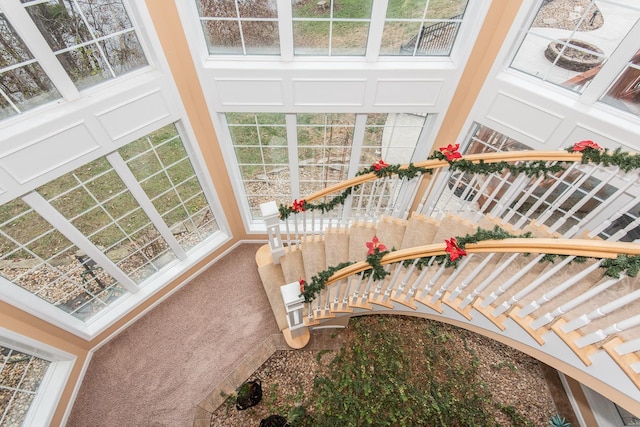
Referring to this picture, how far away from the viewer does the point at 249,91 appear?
10.9 feet

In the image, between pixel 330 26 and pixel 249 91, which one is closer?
pixel 330 26

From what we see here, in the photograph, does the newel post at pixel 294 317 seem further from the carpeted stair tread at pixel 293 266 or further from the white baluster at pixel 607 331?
the white baluster at pixel 607 331

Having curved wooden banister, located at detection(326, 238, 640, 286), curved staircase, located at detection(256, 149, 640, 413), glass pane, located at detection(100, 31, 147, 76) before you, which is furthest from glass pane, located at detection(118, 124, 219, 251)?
curved wooden banister, located at detection(326, 238, 640, 286)

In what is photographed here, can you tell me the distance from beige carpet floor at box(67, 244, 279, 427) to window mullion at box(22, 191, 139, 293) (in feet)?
2.50

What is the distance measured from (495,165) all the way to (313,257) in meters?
2.33

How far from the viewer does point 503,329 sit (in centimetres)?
250

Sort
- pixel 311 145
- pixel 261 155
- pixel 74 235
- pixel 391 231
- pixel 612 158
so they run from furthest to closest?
pixel 261 155
pixel 311 145
pixel 391 231
pixel 74 235
pixel 612 158

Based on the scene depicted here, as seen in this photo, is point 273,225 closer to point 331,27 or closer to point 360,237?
point 360,237

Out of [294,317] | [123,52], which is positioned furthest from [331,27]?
[294,317]

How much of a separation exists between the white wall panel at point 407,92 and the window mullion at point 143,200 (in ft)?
9.01

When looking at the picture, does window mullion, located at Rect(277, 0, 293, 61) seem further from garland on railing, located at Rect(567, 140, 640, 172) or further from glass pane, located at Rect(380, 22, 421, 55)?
garland on railing, located at Rect(567, 140, 640, 172)

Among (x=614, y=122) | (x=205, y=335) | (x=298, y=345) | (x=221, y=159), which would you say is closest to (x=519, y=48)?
(x=614, y=122)

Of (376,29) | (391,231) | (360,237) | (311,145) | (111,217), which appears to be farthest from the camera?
(311,145)

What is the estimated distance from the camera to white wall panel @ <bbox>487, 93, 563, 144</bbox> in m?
3.11
